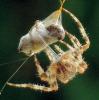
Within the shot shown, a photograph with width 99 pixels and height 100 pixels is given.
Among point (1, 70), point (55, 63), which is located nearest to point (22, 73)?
point (1, 70)

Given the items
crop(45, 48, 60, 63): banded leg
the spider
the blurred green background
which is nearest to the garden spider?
crop(45, 48, 60, 63): banded leg

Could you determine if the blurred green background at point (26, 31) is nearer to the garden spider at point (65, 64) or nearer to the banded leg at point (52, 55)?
the garden spider at point (65, 64)

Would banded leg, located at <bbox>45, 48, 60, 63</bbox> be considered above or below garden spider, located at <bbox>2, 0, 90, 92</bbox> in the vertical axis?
below

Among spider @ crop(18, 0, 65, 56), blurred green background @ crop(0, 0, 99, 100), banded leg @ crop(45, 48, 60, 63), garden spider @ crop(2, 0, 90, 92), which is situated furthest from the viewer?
blurred green background @ crop(0, 0, 99, 100)

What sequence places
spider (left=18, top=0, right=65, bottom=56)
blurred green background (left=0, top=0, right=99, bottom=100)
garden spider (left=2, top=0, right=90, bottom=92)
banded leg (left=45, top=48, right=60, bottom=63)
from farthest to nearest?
blurred green background (left=0, top=0, right=99, bottom=100), garden spider (left=2, top=0, right=90, bottom=92), banded leg (left=45, top=48, right=60, bottom=63), spider (left=18, top=0, right=65, bottom=56)

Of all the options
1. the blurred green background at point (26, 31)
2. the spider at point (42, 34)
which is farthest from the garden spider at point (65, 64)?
the blurred green background at point (26, 31)

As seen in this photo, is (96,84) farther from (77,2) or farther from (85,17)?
(77,2)

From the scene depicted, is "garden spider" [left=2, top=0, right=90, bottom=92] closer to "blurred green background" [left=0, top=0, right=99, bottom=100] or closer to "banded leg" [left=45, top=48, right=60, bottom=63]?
"banded leg" [left=45, top=48, right=60, bottom=63]

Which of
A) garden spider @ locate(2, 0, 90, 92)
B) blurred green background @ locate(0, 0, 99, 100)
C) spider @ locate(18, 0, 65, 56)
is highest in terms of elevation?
blurred green background @ locate(0, 0, 99, 100)

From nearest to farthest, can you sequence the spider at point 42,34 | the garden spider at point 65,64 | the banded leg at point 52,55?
the spider at point 42,34 → the banded leg at point 52,55 → the garden spider at point 65,64
